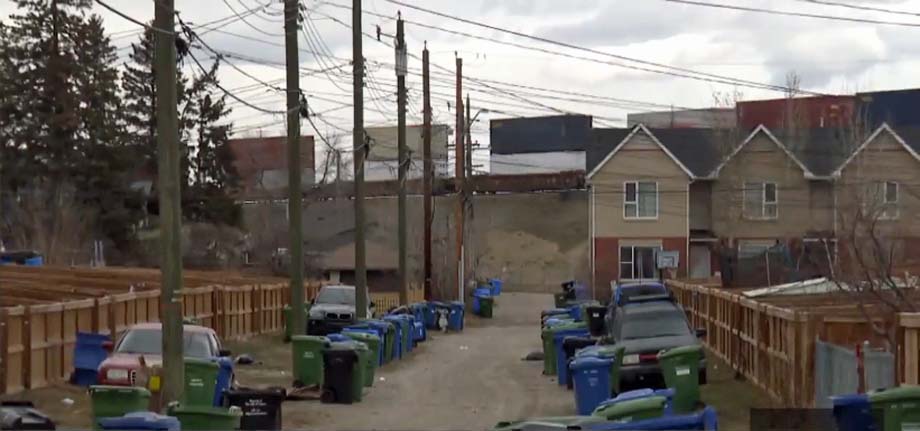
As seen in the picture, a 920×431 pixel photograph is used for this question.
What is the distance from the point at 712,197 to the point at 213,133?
25275mm

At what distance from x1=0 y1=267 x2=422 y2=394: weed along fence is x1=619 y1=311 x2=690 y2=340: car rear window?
8.51 meters

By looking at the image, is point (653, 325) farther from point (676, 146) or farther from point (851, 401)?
point (676, 146)

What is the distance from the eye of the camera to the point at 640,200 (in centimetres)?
5947

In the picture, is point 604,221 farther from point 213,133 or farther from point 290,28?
point 290,28

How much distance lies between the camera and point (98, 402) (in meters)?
15.0

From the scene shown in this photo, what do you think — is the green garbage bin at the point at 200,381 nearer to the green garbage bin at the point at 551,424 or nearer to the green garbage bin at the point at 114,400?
the green garbage bin at the point at 114,400

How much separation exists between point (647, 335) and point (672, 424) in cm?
1248

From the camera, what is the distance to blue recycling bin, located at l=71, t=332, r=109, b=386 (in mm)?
23516

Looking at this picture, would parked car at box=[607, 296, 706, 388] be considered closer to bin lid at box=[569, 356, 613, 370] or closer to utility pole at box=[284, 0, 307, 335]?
bin lid at box=[569, 356, 613, 370]

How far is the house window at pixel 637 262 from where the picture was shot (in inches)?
2328

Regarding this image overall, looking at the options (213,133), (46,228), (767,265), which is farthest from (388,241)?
(767,265)

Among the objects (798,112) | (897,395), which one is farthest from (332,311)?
(798,112)

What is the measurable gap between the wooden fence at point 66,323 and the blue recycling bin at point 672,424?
887 cm

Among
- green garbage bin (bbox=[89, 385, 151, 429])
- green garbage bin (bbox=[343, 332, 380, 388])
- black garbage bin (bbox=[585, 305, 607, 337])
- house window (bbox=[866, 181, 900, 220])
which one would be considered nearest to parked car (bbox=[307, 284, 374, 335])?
black garbage bin (bbox=[585, 305, 607, 337])
